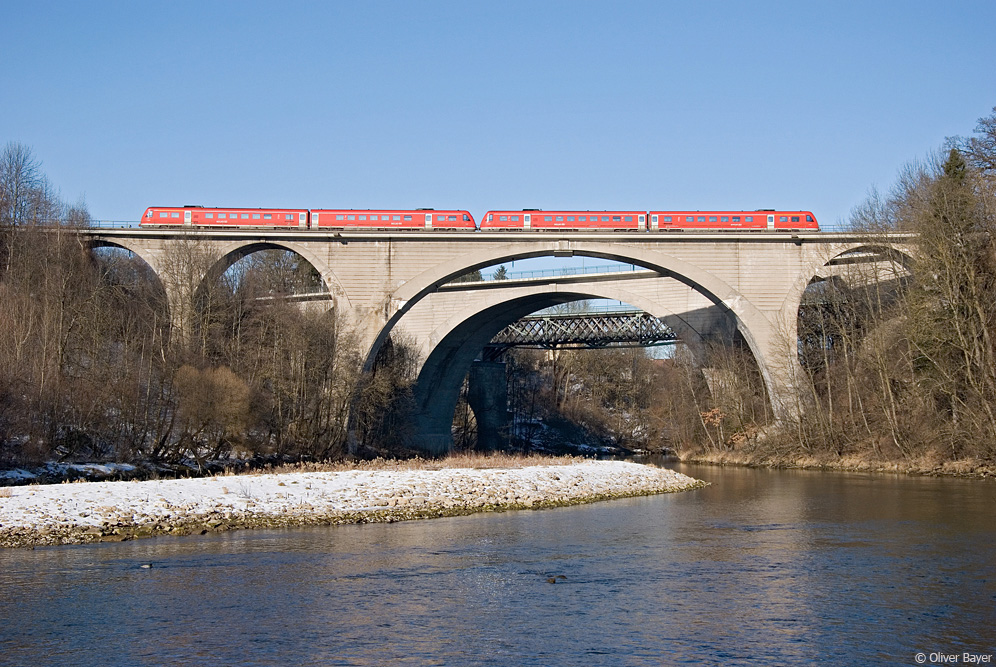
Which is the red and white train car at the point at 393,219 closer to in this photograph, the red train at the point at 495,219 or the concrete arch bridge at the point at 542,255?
the red train at the point at 495,219

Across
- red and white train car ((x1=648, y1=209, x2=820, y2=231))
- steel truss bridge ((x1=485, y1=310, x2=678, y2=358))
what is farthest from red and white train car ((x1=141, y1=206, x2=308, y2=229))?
steel truss bridge ((x1=485, y1=310, x2=678, y2=358))

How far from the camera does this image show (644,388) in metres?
95.5

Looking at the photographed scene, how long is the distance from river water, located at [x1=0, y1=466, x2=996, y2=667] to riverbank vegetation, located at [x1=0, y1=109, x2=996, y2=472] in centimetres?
1551

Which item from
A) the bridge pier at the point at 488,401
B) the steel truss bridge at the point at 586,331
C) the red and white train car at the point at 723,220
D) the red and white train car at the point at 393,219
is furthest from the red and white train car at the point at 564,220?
the bridge pier at the point at 488,401

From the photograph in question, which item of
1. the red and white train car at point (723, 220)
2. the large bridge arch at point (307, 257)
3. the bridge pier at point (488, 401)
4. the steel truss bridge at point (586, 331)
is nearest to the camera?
the large bridge arch at point (307, 257)

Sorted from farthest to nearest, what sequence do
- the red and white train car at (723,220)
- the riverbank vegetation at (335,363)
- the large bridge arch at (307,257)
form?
1. the red and white train car at (723,220)
2. the large bridge arch at (307,257)
3. the riverbank vegetation at (335,363)

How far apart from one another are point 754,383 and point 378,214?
2464 centimetres

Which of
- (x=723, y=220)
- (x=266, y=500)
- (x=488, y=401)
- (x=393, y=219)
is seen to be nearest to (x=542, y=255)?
(x=393, y=219)

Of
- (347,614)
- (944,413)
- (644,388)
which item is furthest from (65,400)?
(644,388)

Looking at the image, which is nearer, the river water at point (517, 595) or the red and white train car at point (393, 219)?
the river water at point (517, 595)

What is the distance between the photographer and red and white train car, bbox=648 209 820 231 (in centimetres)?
5097

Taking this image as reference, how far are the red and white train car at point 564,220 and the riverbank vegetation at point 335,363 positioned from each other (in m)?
10.0

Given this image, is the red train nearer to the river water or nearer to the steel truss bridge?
the steel truss bridge

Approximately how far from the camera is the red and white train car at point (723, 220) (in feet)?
167
